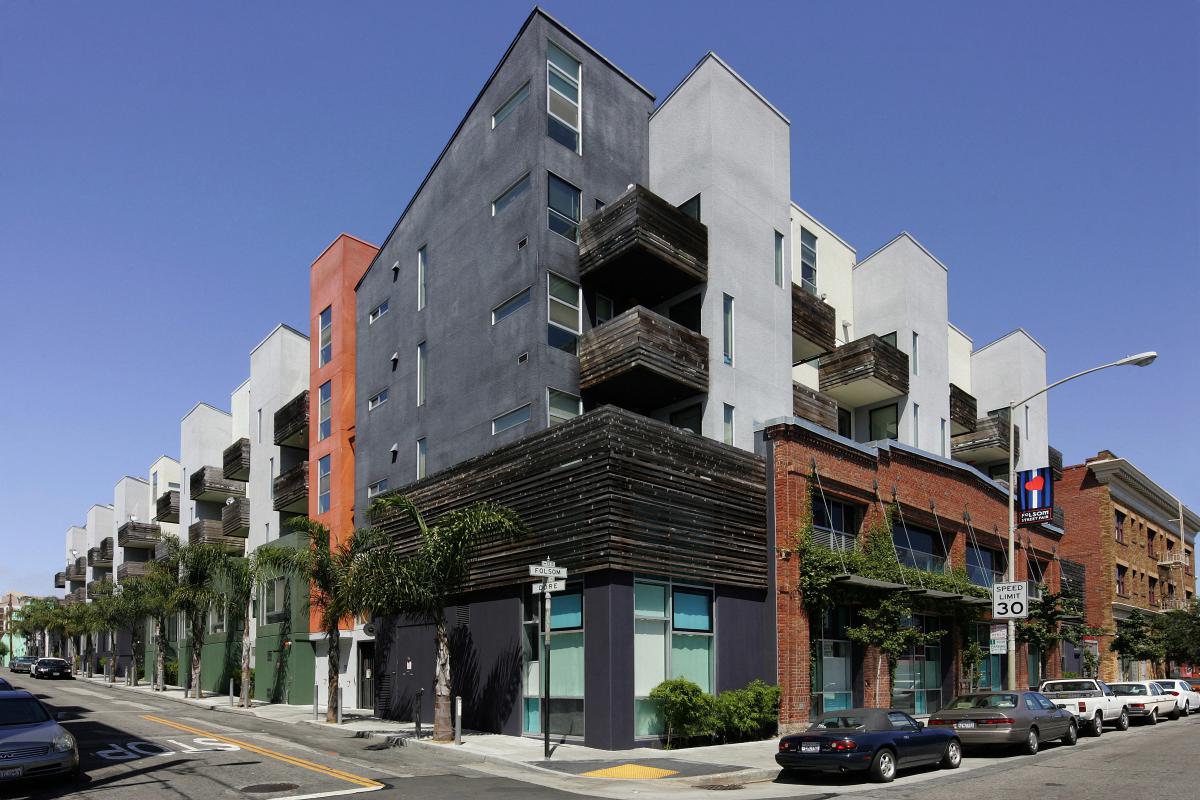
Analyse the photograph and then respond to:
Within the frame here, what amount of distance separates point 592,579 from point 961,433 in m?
26.4

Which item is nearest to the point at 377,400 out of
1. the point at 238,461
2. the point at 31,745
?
the point at 238,461

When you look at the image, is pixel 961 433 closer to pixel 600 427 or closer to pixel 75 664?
pixel 600 427

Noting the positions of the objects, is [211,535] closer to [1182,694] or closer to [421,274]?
[421,274]

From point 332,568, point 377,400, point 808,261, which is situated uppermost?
point 808,261

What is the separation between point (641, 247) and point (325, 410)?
1945cm

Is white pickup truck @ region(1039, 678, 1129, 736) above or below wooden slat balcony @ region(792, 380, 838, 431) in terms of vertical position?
below

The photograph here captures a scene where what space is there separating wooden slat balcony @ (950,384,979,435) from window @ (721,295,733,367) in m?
16.5

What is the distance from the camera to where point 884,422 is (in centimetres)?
3769

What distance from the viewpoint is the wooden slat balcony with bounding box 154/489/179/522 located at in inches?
2653

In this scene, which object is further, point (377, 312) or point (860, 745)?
point (377, 312)

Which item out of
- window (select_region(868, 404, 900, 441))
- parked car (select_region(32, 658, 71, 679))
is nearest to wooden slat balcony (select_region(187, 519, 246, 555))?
parked car (select_region(32, 658, 71, 679))

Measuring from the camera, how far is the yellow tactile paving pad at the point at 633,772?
18141 mm

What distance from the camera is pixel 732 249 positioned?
1151 inches

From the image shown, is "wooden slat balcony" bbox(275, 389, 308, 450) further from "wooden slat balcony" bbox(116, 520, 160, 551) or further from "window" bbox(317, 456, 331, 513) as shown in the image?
"wooden slat balcony" bbox(116, 520, 160, 551)
